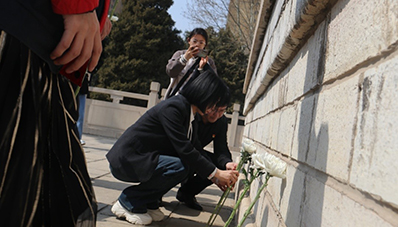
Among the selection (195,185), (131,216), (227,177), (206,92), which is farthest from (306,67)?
(195,185)

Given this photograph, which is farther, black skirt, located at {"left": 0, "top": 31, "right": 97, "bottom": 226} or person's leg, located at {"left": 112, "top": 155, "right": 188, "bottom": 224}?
person's leg, located at {"left": 112, "top": 155, "right": 188, "bottom": 224}

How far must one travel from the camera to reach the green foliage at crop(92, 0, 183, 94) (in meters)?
19.4

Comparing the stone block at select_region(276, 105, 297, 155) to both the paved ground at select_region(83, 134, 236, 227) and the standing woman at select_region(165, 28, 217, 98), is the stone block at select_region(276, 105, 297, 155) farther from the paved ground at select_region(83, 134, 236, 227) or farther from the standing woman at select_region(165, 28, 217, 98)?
the standing woman at select_region(165, 28, 217, 98)

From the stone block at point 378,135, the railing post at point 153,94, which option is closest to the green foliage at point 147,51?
the railing post at point 153,94

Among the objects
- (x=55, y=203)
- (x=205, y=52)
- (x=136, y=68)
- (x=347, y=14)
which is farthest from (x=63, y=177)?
(x=136, y=68)

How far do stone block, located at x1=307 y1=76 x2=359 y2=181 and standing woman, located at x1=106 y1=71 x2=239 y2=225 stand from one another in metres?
1.37

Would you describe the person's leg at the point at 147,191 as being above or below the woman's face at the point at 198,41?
below

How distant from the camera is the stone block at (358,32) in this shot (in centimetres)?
65

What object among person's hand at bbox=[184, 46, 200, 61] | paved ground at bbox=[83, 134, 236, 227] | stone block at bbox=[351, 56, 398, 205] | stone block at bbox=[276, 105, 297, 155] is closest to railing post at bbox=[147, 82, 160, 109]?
paved ground at bbox=[83, 134, 236, 227]

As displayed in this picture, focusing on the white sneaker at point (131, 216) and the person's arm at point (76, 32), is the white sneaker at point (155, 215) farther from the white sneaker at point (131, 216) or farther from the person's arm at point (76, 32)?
the person's arm at point (76, 32)

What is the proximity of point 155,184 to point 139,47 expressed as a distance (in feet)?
59.7

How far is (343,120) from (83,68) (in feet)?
2.59

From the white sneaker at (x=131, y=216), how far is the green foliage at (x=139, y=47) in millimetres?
16838

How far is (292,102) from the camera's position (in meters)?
1.60
